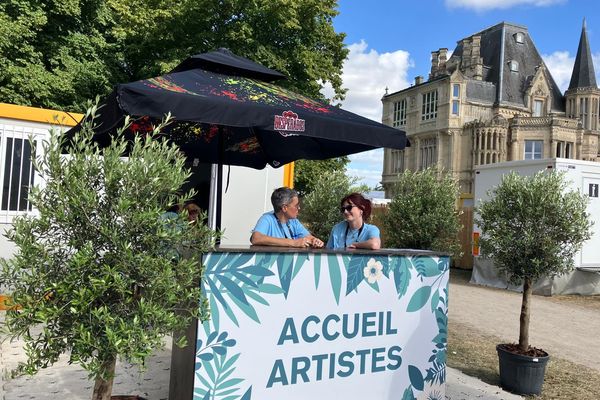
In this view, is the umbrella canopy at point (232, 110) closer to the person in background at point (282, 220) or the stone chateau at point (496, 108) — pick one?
the person in background at point (282, 220)

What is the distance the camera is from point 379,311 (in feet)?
11.5

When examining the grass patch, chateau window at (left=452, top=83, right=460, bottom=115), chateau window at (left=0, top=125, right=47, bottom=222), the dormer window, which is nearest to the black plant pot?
the grass patch

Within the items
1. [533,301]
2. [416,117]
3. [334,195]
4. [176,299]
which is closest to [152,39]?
[334,195]

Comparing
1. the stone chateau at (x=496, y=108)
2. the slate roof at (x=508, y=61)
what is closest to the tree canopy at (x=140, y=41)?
the stone chateau at (x=496, y=108)

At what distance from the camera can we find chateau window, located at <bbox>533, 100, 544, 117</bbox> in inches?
2046

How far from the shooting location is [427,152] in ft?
176

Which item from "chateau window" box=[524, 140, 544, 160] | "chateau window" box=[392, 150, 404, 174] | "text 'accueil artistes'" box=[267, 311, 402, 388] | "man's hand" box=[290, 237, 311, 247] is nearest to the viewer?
"text 'accueil artistes'" box=[267, 311, 402, 388]

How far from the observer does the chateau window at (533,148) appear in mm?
47688

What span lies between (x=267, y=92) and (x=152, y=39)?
1558 centimetres

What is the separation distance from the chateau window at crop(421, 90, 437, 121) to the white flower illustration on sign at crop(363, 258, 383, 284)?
166ft

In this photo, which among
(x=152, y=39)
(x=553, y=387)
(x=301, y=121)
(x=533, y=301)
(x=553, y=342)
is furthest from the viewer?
(x=152, y=39)

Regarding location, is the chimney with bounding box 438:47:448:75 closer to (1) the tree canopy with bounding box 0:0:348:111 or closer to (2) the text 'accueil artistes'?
(1) the tree canopy with bounding box 0:0:348:111

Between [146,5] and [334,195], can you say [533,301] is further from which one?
[146,5]

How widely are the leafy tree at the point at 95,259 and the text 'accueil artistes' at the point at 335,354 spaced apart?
94 centimetres
